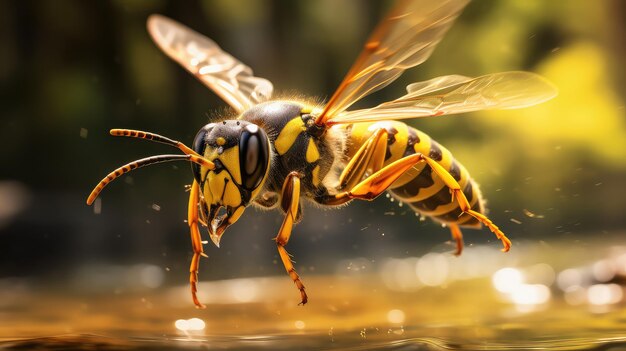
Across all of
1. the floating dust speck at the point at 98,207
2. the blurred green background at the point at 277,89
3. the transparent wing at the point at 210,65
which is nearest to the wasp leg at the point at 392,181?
the transparent wing at the point at 210,65

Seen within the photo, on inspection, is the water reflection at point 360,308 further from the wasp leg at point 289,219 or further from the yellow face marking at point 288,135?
the yellow face marking at point 288,135

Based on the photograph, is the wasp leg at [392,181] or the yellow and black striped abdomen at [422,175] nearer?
the wasp leg at [392,181]

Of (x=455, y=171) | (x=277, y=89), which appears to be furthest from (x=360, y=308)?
(x=277, y=89)

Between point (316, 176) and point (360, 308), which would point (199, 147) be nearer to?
point (316, 176)

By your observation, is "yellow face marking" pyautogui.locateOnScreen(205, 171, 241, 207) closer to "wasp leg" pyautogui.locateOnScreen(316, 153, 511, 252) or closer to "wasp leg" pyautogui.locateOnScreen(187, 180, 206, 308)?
"wasp leg" pyautogui.locateOnScreen(187, 180, 206, 308)

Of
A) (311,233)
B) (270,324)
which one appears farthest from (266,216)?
(270,324)

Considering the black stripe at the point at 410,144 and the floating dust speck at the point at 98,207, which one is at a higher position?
the floating dust speck at the point at 98,207

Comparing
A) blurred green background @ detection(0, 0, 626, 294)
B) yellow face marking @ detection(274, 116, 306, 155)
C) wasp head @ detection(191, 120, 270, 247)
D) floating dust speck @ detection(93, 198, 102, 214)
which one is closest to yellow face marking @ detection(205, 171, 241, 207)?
wasp head @ detection(191, 120, 270, 247)

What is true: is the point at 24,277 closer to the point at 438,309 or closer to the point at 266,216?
the point at 266,216
